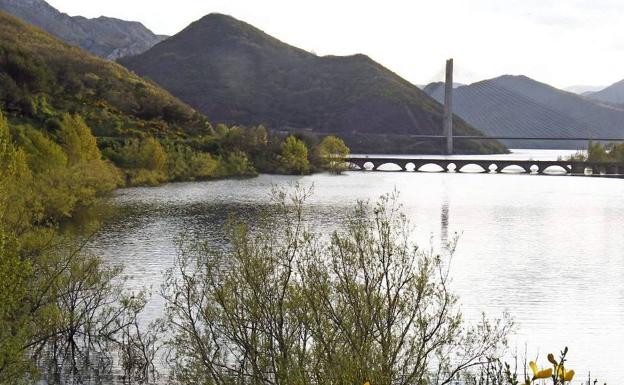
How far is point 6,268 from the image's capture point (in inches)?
641

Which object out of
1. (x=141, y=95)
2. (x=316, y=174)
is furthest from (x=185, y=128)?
(x=316, y=174)

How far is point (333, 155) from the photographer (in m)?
137

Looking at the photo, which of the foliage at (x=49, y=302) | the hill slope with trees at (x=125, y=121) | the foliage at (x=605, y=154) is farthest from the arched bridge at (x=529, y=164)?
the foliage at (x=49, y=302)

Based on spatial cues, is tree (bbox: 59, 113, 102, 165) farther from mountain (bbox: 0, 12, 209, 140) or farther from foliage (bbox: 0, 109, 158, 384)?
foliage (bbox: 0, 109, 158, 384)

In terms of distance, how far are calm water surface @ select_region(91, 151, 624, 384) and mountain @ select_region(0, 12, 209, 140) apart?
70.2 feet

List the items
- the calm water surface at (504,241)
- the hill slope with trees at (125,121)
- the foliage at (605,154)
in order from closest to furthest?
the calm water surface at (504,241) → the hill slope with trees at (125,121) → the foliage at (605,154)

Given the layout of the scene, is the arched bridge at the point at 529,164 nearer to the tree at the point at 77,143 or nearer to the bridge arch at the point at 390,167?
the bridge arch at the point at 390,167

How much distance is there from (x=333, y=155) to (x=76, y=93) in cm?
4477

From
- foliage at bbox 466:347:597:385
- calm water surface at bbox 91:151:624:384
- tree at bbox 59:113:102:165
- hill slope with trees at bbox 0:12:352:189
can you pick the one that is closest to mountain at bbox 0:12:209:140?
hill slope with trees at bbox 0:12:352:189

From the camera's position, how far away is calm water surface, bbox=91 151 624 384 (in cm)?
2911

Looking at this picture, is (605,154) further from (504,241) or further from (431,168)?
(504,241)

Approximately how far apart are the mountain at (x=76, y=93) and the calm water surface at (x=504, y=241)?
70.2ft

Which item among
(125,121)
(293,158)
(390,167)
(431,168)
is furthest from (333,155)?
(431,168)

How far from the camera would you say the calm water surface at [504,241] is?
29.1 metres
